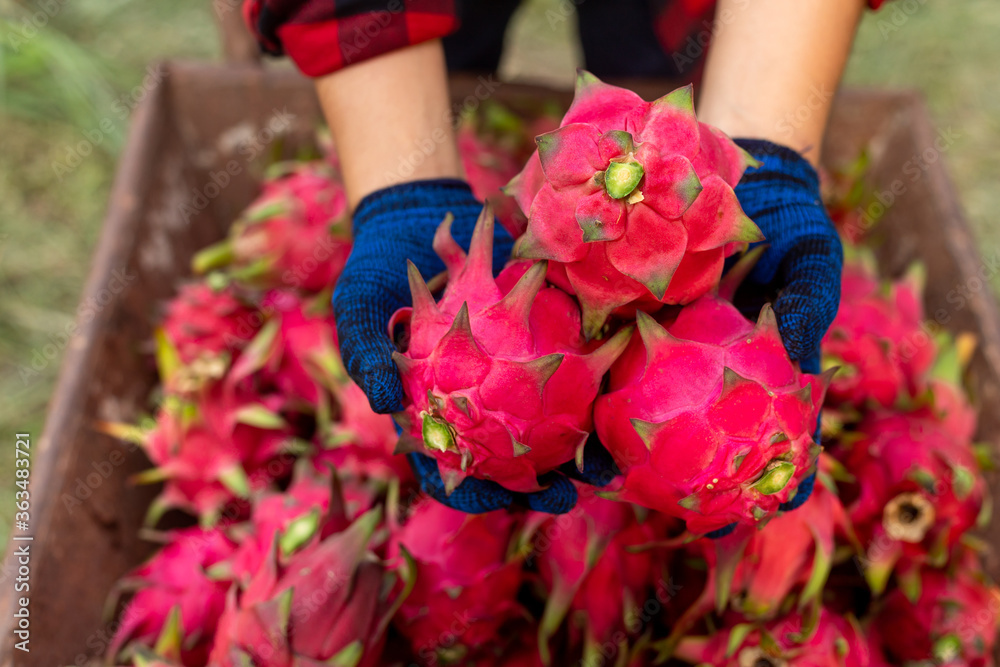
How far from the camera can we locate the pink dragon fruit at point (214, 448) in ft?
4.55

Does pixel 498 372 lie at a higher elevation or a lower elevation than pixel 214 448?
higher

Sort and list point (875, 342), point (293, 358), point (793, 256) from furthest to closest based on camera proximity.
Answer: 1. point (293, 358)
2. point (875, 342)
3. point (793, 256)

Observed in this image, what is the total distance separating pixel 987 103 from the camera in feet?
10.1

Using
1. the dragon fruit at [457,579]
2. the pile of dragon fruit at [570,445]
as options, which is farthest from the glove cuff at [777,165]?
the dragon fruit at [457,579]

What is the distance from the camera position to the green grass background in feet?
7.94

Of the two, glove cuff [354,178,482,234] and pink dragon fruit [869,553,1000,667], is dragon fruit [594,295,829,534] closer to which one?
glove cuff [354,178,482,234]

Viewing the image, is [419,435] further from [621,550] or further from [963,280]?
[963,280]

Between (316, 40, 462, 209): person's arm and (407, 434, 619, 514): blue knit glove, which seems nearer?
(407, 434, 619, 514): blue knit glove

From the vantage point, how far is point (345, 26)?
111 centimetres

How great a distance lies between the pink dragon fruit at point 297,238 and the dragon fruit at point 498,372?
737 mm

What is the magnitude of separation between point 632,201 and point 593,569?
620 mm

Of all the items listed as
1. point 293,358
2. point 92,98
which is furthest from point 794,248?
point 92,98

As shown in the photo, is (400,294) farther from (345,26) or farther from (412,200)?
(345,26)

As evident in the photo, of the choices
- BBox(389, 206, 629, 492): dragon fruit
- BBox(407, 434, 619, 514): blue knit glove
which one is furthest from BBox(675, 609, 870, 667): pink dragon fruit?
BBox(389, 206, 629, 492): dragon fruit
